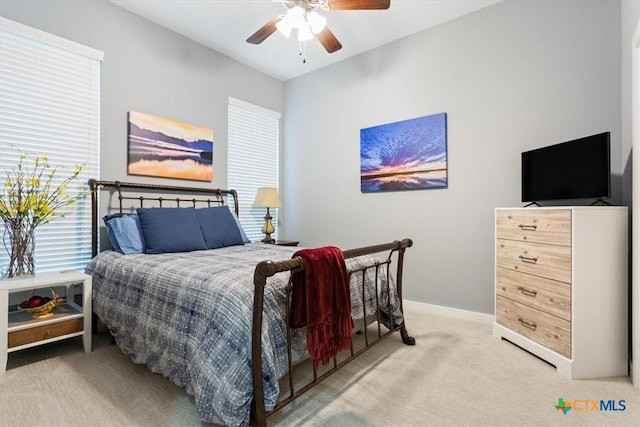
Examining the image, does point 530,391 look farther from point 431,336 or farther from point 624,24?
point 624,24

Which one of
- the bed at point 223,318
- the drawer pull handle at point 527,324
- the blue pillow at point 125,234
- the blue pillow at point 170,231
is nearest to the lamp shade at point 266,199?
the blue pillow at point 170,231

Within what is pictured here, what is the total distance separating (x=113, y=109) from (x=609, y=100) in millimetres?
4134

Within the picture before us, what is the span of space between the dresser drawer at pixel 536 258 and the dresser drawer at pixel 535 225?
1.8 inches

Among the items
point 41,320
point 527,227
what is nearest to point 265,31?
point 527,227

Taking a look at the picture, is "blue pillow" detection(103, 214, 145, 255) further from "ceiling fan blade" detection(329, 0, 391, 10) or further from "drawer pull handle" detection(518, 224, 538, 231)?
"drawer pull handle" detection(518, 224, 538, 231)

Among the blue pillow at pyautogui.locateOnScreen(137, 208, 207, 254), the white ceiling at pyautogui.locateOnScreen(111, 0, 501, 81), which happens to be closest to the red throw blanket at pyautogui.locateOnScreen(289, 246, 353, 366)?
the blue pillow at pyautogui.locateOnScreen(137, 208, 207, 254)

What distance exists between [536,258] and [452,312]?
3.76 feet

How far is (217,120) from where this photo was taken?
384cm

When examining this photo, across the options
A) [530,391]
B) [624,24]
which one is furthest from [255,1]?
[530,391]

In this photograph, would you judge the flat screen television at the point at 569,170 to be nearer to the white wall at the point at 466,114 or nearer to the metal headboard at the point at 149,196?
the white wall at the point at 466,114

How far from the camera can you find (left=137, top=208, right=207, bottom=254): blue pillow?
2.65 meters

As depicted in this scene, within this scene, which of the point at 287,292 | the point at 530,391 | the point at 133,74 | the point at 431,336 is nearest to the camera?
the point at 287,292

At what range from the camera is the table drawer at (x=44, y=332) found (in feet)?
6.82

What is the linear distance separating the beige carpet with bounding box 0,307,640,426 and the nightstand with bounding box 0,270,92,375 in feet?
0.53
